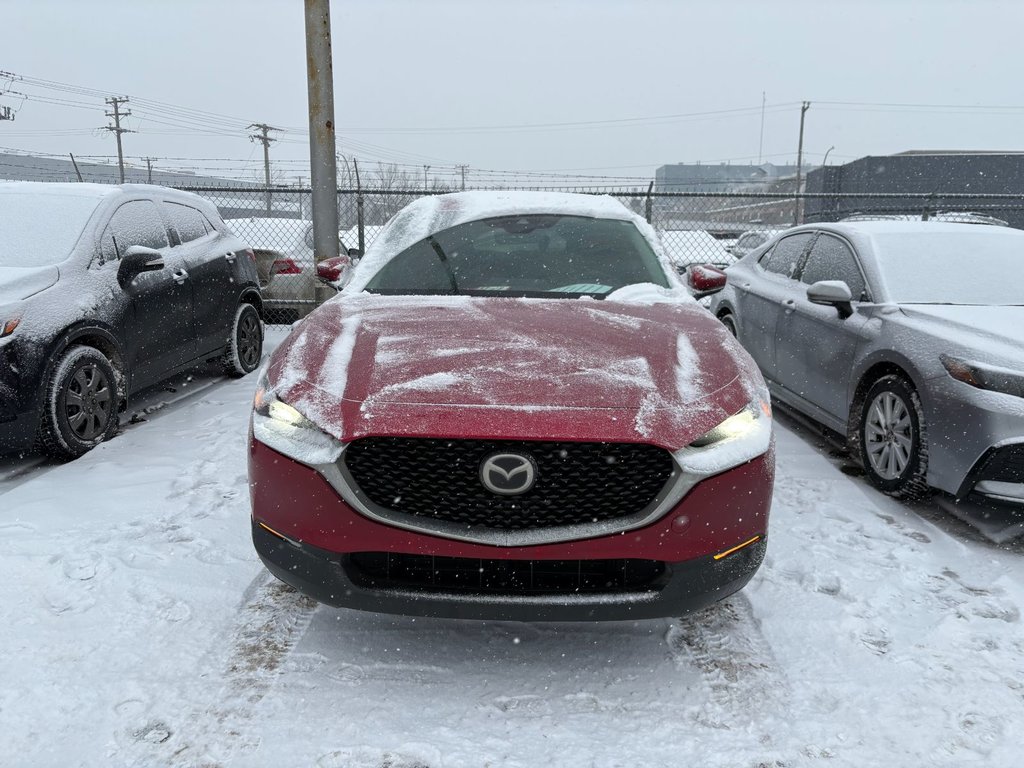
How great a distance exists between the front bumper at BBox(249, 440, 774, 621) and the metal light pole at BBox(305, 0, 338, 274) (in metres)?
5.73

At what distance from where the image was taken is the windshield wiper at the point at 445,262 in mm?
3563

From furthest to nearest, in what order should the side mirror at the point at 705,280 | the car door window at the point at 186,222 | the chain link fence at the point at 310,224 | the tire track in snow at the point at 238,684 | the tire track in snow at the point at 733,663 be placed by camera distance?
1. the chain link fence at the point at 310,224
2. the car door window at the point at 186,222
3. the side mirror at the point at 705,280
4. the tire track in snow at the point at 733,663
5. the tire track in snow at the point at 238,684

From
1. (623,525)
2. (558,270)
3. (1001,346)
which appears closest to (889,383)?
(1001,346)

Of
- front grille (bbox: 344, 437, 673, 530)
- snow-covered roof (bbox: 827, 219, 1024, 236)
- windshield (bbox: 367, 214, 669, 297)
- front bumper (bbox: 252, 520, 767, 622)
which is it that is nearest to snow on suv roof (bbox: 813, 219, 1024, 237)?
snow-covered roof (bbox: 827, 219, 1024, 236)

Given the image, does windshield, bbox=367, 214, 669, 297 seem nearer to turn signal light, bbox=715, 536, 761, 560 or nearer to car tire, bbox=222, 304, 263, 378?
turn signal light, bbox=715, 536, 761, 560

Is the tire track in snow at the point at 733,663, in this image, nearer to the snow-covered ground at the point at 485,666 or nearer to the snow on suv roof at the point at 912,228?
the snow-covered ground at the point at 485,666

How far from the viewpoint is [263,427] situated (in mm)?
2422

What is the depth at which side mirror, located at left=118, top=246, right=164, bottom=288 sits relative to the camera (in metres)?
4.91

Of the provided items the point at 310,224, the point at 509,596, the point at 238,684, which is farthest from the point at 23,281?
the point at 310,224

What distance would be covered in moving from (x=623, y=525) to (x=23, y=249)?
14.4 feet

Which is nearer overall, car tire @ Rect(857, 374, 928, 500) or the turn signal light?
the turn signal light

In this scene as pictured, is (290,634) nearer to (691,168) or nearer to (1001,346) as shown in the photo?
(1001,346)

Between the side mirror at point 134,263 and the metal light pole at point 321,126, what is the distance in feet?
9.08

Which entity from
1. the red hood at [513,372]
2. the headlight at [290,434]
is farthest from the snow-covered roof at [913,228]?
the headlight at [290,434]
